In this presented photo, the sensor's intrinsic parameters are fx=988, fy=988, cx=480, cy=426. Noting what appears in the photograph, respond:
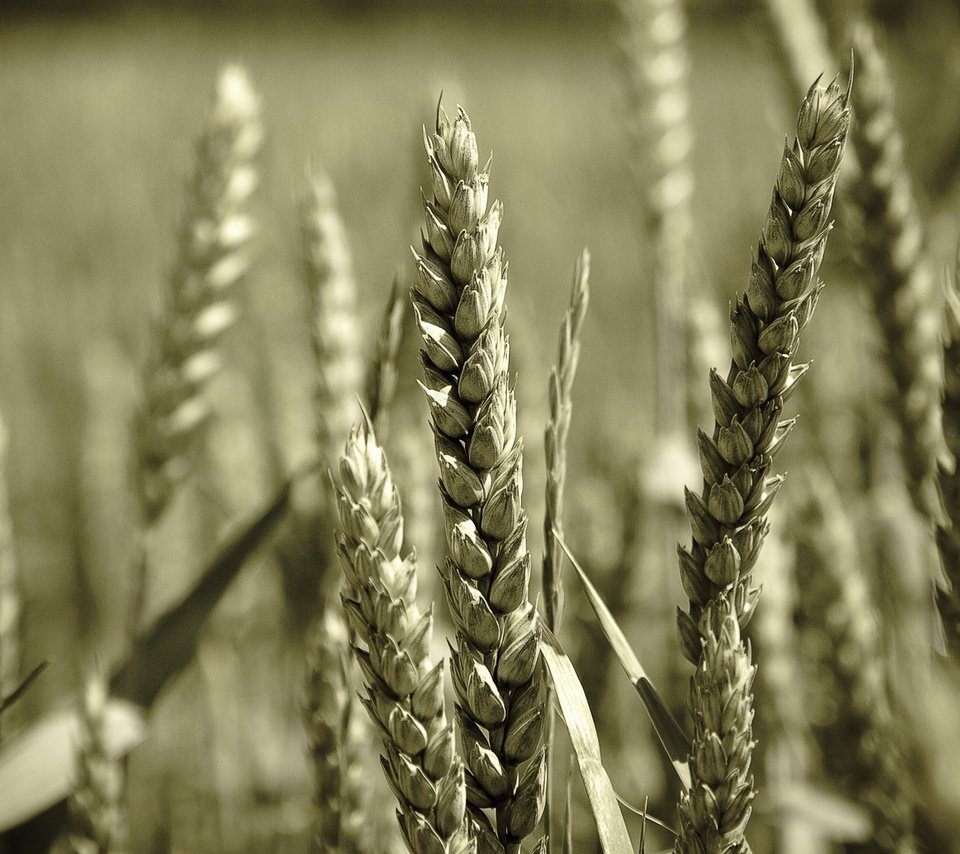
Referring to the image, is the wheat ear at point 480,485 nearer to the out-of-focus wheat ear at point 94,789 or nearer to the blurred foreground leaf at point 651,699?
the blurred foreground leaf at point 651,699

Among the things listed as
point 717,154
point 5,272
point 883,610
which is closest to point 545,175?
point 717,154

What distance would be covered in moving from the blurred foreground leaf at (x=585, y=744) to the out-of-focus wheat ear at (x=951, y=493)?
5.2 inches

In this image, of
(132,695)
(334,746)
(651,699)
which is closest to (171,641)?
(132,695)

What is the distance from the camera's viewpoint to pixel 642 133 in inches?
33.5

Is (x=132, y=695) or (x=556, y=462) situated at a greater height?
(x=556, y=462)

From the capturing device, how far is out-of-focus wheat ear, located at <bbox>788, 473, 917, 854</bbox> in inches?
19.5

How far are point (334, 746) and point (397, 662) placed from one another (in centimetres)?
15

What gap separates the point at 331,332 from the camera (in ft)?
1.49

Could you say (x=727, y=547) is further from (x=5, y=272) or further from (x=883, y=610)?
(x=5, y=272)

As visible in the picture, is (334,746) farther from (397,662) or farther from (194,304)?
(194,304)

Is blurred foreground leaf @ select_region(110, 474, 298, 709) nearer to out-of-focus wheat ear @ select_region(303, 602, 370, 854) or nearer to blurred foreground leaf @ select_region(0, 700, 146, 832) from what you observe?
blurred foreground leaf @ select_region(0, 700, 146, 832)

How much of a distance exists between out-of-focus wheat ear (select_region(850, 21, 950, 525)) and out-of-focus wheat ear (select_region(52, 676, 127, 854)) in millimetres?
396

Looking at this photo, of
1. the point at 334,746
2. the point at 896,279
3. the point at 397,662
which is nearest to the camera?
the point at 397,662

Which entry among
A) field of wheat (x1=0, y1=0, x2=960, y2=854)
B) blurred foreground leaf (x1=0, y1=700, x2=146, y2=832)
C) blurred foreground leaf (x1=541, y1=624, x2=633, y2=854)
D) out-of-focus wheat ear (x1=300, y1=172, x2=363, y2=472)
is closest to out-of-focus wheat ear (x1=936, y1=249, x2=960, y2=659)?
field of wheat (x1=0, y1=0, x2=960, y2=854)
